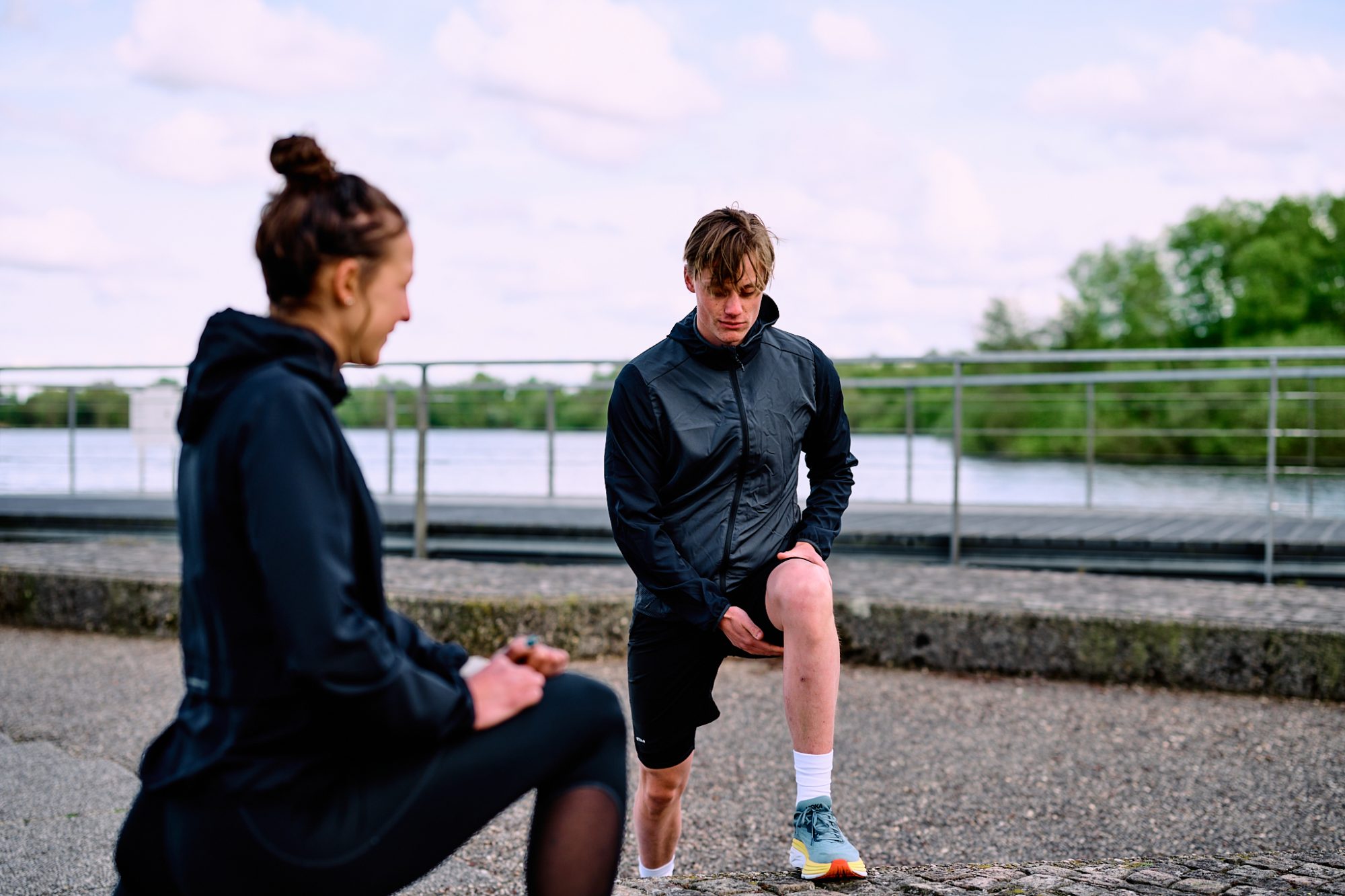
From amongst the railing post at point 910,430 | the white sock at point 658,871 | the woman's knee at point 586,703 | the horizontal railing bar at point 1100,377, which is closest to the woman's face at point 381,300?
the woman's knee at point 586,703

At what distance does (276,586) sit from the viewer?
1.35 meters

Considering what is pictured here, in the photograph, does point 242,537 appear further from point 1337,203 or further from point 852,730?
point 1337,203

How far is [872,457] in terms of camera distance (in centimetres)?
1415

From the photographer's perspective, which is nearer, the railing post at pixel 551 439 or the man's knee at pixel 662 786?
the man's knee at pixel 662 786

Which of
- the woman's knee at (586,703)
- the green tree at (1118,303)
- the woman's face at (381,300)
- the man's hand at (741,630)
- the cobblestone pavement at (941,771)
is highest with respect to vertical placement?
the green tree at (1118,303)

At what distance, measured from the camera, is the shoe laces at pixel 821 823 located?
8.61ft

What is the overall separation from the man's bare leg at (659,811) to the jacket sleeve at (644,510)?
0.45 meters

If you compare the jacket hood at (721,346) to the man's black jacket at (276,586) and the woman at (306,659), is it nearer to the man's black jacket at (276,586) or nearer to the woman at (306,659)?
the woman at (306,659)

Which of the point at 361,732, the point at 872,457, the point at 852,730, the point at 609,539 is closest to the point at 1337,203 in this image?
the point at 872,457

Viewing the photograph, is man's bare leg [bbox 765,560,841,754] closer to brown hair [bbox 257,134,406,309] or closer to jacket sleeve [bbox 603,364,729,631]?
jacket sleeve [bbox 603,364,729,631]

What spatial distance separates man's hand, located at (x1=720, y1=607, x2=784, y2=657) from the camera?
2.73 m

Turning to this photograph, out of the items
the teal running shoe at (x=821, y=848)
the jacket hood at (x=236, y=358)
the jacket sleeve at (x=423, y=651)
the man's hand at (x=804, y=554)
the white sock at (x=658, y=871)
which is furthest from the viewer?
the white sock at (x=658, y=871)

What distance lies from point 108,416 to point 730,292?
1159cm

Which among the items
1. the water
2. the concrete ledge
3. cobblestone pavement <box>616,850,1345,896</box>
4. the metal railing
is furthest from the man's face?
the water
